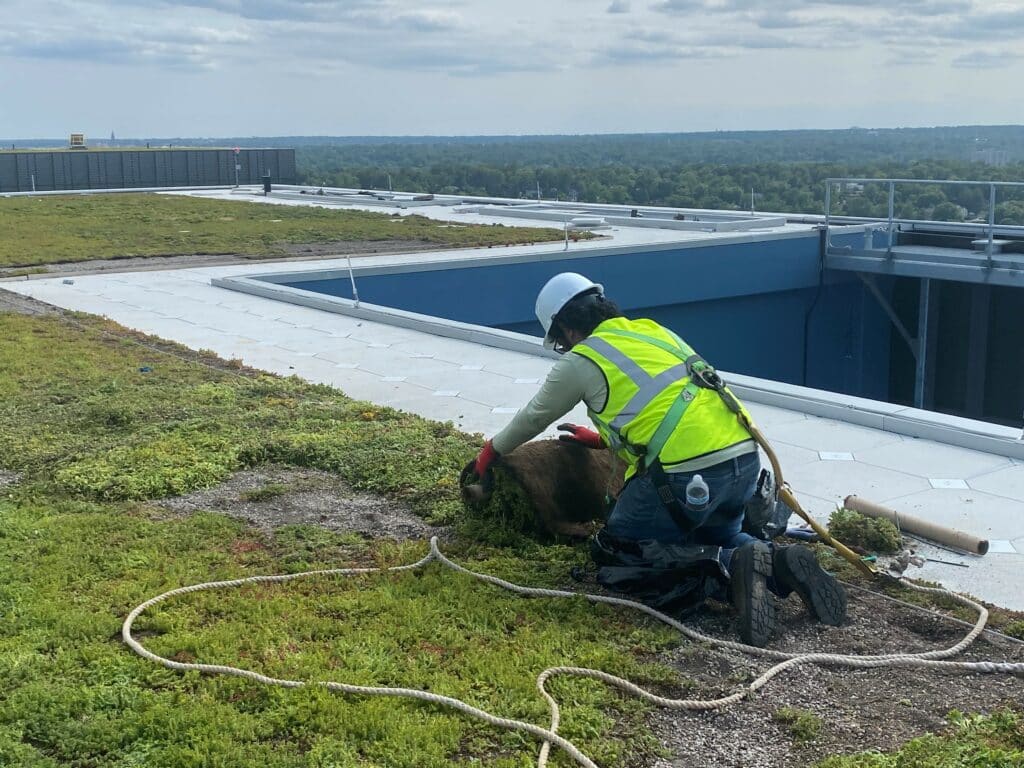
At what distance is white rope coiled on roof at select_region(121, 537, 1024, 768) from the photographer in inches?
143

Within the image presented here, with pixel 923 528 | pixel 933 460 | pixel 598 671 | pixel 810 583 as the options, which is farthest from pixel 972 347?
pixel 598 671

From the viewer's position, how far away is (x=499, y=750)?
353cm

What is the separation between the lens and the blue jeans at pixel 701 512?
14.8 ft

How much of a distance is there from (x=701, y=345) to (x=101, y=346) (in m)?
10.5

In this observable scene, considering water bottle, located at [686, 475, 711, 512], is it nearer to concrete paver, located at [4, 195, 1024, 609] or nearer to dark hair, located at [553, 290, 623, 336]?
dark hair, located at [553, 290, 623, 336]

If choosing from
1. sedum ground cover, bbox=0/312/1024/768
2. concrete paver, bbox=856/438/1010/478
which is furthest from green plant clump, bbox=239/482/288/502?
concrete paver, bbox=856/438/1010/478

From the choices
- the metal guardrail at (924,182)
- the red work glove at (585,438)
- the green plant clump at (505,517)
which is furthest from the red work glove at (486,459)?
the metal guardrail at (924,182)

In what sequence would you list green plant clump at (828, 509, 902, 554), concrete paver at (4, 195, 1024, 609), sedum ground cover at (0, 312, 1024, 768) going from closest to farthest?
1. sedum ground cover at (0, 312, 1024, 768)
2. green plant clump at (828, 509, 902, 554)
3. concrete paver at (4, 195, 1024, 609)

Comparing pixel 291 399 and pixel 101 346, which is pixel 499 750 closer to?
pixel 291 399

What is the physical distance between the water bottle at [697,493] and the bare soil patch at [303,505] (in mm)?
1629

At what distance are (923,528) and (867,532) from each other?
306 mm

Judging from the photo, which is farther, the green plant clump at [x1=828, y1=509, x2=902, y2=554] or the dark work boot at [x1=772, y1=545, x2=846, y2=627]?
the green plant clump at [x1=828, y1=509, x2=902, y2=554]

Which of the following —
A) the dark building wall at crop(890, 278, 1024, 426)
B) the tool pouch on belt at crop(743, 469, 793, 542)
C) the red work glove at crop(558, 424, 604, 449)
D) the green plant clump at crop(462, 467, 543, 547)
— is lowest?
the dark building wall at crop(890, 278, 1024, 426)

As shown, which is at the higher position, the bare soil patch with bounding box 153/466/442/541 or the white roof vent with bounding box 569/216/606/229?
the white roof vent with bounding box 569/216/606/229
